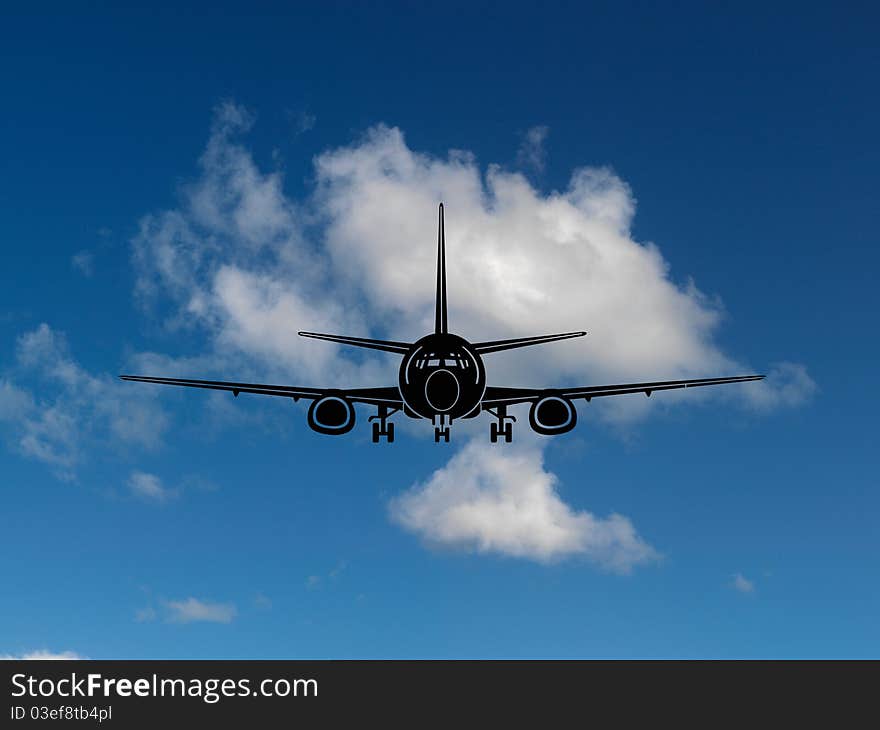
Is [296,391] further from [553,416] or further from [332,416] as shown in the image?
[553,416]

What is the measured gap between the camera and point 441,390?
59.4 meters

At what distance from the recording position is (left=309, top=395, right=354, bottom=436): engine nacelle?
64062 millimetres

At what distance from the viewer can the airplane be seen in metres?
59.6

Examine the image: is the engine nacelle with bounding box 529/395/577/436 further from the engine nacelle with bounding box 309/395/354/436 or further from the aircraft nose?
the engine nacelle with bounding box 309/395/354/436

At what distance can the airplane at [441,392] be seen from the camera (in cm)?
5962

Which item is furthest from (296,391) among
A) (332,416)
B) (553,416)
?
(553,416)

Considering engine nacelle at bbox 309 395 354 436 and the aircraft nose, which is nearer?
the aircraft nose

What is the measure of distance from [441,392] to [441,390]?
0.43 feet
